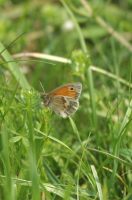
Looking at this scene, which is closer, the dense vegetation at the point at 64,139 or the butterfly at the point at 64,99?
the dense vegetation at the point at 64,139

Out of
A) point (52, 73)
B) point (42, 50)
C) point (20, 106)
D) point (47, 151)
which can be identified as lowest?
point (47, 151)

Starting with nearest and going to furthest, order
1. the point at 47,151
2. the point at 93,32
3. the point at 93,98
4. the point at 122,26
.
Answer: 1. the point at 47,151
2. the point at 93,98
3. the point at 122,26
4. the point at 93,32

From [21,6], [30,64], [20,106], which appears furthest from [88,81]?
[21,6]

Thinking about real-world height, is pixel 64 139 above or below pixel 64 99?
below

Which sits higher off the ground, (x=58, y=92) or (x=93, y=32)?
(x=93, y=32)

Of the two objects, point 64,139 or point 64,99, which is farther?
point 64,139

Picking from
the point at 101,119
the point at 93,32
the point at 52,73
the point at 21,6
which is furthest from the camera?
the point at 21,6

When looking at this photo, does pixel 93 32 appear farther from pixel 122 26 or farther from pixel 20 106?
pixel 20 106

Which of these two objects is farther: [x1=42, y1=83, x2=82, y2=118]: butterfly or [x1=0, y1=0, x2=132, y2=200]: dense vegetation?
[x1=42, y1=83, x2=82, y2=118]: butterfly
